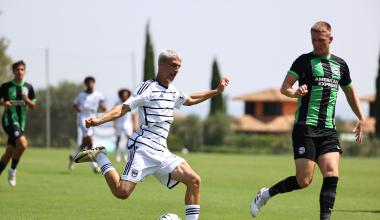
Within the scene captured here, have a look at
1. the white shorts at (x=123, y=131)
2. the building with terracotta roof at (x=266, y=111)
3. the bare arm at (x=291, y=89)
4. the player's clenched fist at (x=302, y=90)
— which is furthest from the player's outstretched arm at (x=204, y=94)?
the building with terracotta roof at (x=266, y=111)

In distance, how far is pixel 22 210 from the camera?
1359 cm

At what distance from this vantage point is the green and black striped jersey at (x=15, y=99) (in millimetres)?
17609

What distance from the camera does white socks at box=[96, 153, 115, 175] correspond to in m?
11.1

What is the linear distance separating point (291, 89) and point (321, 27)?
2.73 ft

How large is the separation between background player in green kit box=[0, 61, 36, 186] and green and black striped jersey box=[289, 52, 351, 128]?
25.2 ft

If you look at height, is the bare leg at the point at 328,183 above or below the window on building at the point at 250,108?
above

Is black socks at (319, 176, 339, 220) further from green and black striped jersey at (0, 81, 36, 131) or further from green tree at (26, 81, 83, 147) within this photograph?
green tree at (26, 81, 83, 147)

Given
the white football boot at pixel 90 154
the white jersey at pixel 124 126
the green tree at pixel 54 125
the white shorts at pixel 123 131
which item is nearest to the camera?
the white football boot at pixel 90 154

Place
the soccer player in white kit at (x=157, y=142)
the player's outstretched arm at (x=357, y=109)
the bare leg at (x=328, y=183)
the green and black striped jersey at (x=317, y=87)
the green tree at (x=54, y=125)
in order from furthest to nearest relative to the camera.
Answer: the green tree at (x=54, y=125), the player's outstretched arm at (x=357, y=109), the green and black striped jersey at (x=317, y=87), the bare leg at (x=328, y=183), the soccer player in white kit at (x=157, y=142)

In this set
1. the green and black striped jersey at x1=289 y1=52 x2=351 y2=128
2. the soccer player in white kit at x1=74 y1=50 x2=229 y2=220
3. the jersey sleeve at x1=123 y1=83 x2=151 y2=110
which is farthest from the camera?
the green and black striped jersey at x1=289 y1=52 x2=351 y2=128

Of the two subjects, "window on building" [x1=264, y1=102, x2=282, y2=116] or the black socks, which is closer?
the black socks

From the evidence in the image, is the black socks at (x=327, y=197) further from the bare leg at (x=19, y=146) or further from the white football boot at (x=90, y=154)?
the bare leg at (x=19, y=146)

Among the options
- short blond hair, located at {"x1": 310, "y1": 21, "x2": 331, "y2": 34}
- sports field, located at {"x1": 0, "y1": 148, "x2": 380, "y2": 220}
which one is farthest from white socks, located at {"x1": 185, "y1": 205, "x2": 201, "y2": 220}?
short blond hair, located at {"x1": 310, "y1": 21, "x2": 331, "y2": 34}

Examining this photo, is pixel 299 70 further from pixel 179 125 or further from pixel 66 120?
pixel 179 125
